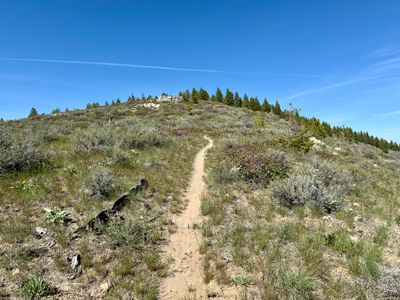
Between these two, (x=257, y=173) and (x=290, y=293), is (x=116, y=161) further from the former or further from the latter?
(x=290, y=293)

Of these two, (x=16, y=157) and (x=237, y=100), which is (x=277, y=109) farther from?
(x=16, y=157)

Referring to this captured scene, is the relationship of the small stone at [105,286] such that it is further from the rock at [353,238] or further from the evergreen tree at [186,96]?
the evergreen tree at [186,96]

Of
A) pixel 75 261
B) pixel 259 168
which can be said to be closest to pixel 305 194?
pixel 259 168

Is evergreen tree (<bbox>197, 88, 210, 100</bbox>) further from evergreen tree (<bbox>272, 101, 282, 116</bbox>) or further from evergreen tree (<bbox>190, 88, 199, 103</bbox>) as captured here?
evergreen tree (<bbox>272, 101, 282, 116</bbox>)

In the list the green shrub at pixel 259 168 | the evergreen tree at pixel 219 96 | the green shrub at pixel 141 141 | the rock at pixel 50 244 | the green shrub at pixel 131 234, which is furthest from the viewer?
the evergreen tree at pixel 219 96

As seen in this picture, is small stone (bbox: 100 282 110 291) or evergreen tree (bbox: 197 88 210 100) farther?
A: evergreen tree (bbox: 197 88 210 100)

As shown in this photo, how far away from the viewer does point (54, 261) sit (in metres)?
5.99

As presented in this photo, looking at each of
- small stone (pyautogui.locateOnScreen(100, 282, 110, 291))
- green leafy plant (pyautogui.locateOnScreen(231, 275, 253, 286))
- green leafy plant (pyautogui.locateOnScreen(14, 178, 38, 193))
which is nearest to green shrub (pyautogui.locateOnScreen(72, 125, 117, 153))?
green leafy plant (pyautogui.locateOnScreen(14, 178, 38, 193))

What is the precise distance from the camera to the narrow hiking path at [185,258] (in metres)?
5.45

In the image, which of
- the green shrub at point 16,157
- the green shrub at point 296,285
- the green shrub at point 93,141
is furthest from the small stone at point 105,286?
the green shrub at point 93,141

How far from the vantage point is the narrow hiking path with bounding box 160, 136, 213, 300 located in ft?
17.9

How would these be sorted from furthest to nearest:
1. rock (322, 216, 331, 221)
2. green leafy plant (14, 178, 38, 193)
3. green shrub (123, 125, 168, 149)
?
green shrub (123, 125, 168, 149)
green leafy plant (14, 178, 38, 193)
rock (322, 216, 331, 221)

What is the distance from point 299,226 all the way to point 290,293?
10.6 feet

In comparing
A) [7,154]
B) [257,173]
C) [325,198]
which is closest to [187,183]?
[257,173]
